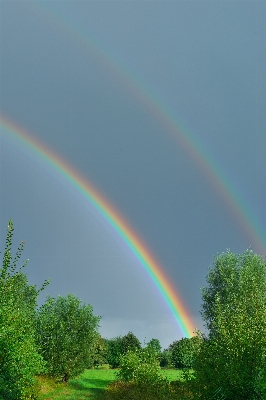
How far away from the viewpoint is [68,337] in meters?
52.5

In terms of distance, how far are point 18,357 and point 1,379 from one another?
1175 mm

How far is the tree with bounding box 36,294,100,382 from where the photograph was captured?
4994cm

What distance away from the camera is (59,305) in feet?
184

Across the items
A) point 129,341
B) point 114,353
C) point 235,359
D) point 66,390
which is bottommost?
point 66,390

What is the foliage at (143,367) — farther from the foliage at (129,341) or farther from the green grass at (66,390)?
the foliage at (129,341)

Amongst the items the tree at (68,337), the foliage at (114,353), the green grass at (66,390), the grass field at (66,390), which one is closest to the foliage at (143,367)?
the grass field at (66,390)

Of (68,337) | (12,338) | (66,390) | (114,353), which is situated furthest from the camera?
(114,353)

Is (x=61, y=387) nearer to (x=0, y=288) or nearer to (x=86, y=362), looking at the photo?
(x=86, y=362)

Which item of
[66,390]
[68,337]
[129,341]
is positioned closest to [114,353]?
[129,341]

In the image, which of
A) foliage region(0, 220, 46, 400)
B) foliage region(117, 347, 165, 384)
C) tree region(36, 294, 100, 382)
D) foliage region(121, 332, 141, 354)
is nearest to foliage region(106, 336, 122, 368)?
foliage region(121, 332, 141, 354)

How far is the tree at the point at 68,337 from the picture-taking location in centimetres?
4994

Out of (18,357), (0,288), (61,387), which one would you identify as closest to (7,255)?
(0,288)

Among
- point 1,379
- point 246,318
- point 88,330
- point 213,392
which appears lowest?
point 1,379

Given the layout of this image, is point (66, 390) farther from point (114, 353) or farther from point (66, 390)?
point (114, 353)
